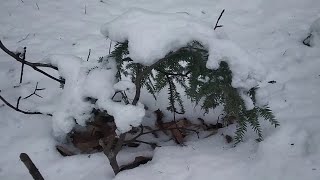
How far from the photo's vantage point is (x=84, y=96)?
254 cm

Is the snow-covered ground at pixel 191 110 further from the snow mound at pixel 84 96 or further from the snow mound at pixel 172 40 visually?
the snow mound at pixel 84 96

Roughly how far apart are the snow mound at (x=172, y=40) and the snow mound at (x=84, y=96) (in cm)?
33

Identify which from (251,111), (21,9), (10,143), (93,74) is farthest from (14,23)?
(251,111)

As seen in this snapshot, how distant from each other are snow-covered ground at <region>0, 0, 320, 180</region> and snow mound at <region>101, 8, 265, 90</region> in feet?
0.56

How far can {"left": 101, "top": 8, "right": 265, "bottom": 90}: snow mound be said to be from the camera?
85.9 inches

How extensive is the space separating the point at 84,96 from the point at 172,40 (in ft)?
2.75

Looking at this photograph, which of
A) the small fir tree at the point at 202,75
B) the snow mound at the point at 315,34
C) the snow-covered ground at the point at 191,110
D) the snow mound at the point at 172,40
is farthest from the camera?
the snow mound at the point at 315,34

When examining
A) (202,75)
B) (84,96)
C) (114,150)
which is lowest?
(114,150)

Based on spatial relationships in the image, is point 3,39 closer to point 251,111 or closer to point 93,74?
point 93,74

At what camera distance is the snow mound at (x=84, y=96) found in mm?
2244

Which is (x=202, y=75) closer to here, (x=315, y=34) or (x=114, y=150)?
(x=114, y=150)

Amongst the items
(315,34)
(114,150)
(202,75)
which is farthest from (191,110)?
(315,34)

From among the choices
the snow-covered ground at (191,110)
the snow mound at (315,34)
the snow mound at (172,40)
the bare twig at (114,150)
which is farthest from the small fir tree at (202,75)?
the snow mound at (315,34)

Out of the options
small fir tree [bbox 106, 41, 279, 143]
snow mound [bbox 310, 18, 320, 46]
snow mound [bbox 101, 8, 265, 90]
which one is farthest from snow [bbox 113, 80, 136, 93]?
snow mound [bbox 310, 18, 320, 46]
